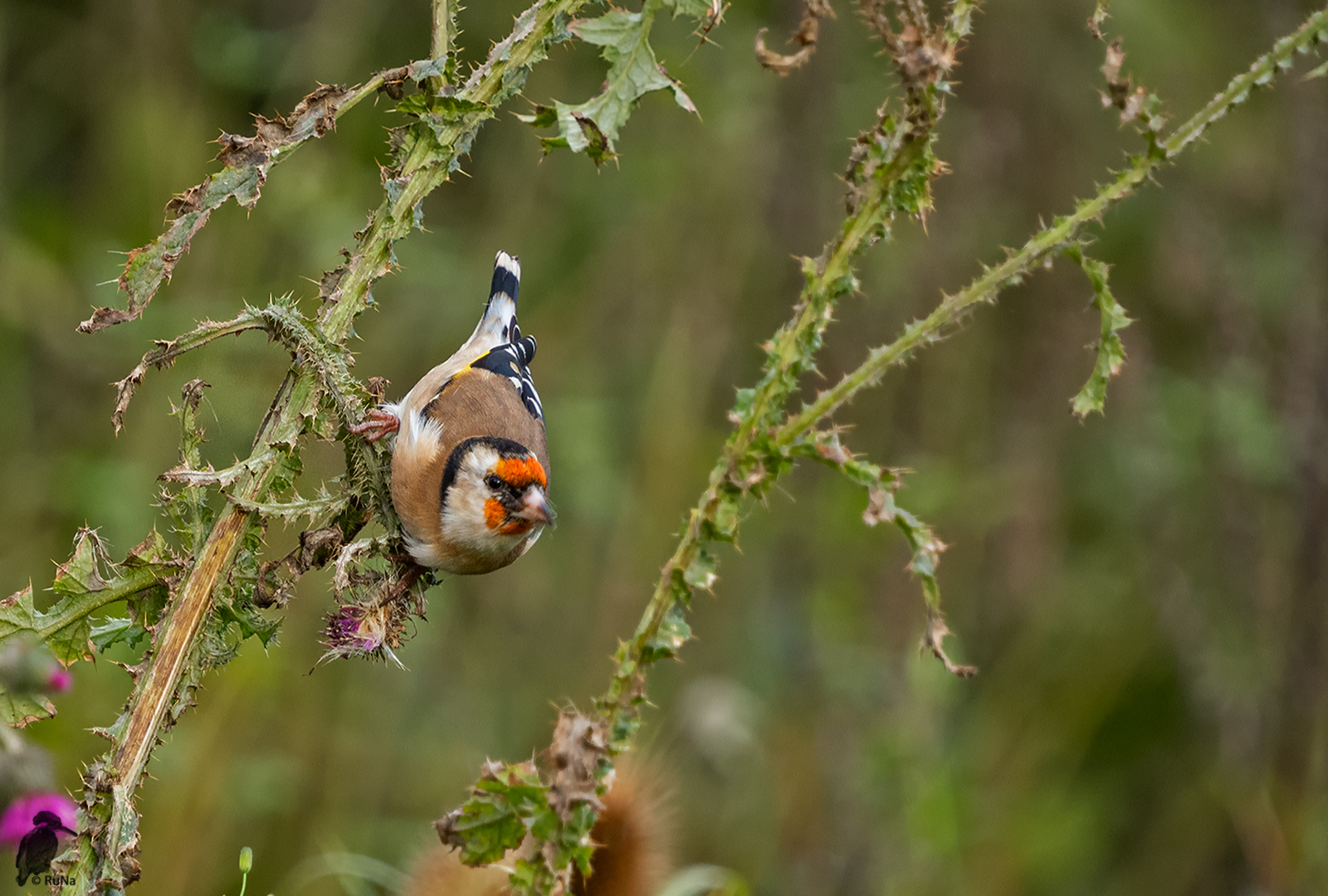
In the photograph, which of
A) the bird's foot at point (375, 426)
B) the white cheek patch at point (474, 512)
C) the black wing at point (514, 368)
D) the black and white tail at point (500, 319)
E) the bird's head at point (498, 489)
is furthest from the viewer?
the black and white tail at point (500, 319)

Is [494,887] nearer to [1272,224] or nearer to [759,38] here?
[759,38]

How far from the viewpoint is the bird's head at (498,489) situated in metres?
3.29

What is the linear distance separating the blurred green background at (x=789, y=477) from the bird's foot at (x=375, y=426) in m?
1.82

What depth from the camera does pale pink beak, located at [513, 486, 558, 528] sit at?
333 cm

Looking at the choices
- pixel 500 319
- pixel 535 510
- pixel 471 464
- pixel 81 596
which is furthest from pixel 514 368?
pixel 81 596

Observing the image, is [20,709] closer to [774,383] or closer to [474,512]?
[774,383]

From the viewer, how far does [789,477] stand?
5.97 metres

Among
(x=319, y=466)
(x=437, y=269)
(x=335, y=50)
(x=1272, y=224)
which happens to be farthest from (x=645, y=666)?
(x=1272, y=224)

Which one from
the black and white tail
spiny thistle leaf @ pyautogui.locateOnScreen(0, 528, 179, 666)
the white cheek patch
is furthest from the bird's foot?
the black and white tail

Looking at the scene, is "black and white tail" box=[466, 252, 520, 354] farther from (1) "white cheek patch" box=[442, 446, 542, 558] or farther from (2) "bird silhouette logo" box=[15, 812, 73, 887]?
(2) "bird silhouette logo" box=[15, 812, 73, 887]

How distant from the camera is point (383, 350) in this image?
18.4 feet

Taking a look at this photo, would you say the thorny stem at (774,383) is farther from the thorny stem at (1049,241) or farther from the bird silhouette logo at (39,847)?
the bird silhouette logo at (39,847)

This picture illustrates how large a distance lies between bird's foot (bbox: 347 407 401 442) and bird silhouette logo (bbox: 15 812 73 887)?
0.80 m

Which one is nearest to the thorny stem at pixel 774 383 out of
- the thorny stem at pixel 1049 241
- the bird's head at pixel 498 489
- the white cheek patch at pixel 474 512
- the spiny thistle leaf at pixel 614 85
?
the thorny stem at pixel 1049 241
